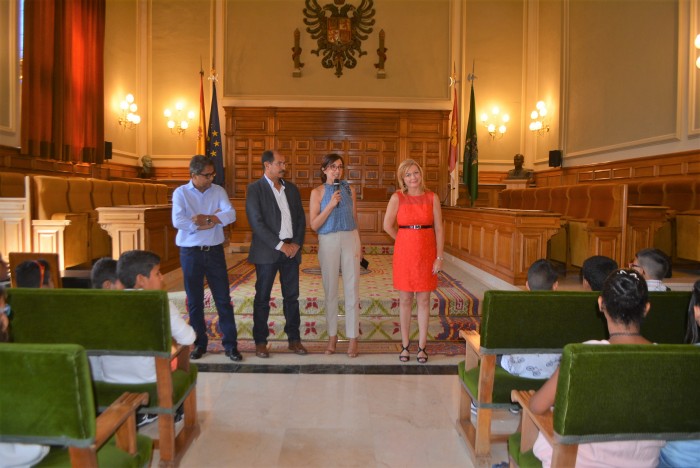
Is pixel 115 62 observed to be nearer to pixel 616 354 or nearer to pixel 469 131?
pixel 469 131

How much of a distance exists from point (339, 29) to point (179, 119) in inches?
156

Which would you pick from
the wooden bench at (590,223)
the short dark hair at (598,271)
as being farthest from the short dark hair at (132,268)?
the wooden bench at (590,223)

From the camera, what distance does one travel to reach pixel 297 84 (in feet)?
37.0

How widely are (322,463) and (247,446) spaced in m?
0.39

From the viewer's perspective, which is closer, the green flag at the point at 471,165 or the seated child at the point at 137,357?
the seated child at the point at 137,357

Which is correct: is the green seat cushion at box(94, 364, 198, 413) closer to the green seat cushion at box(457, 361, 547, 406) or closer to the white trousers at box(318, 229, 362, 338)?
the green seat cushion at box(457, 361, 547, 406)

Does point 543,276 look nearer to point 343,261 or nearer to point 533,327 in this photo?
point 533,327

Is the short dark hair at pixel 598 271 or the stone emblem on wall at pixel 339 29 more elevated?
the stone emblem on wall at pixel 339 29

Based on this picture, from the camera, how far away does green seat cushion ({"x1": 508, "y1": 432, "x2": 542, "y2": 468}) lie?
1.67m

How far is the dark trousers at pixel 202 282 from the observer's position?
11.5 ft

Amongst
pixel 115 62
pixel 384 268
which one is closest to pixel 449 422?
pixel 384 268

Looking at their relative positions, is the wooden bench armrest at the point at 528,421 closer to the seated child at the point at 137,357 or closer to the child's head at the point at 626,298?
the child's head at the point at 626,298

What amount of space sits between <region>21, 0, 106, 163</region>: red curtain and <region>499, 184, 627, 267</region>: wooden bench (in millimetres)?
7549

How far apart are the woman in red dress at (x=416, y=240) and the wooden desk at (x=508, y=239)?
1.80 m
